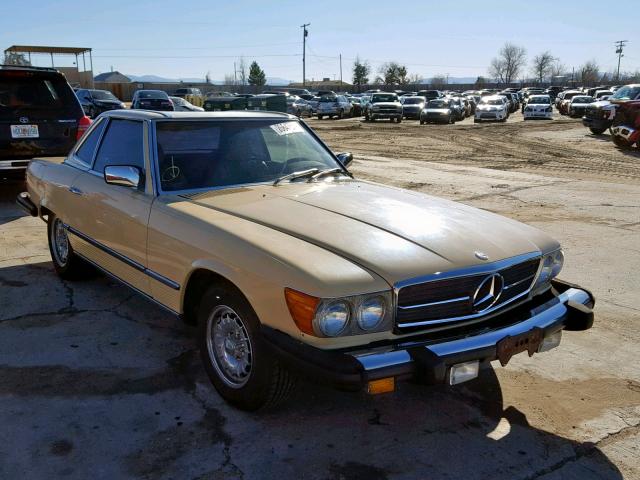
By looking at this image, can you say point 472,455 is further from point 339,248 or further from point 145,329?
point 145,329

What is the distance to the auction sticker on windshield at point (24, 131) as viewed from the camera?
8.38 meters

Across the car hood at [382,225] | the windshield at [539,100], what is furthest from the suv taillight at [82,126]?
the windshield at [539,100]

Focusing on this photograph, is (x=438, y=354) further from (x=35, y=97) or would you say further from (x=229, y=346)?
(x=35, y=97)

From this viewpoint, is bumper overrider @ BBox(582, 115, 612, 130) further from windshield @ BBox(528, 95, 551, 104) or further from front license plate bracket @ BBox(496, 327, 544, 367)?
front license plate bracket @ BBox(496, 327, 544, 367)

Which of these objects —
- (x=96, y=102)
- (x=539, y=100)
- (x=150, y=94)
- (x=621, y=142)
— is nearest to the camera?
(x=621, y=142)

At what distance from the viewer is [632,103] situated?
675 inches

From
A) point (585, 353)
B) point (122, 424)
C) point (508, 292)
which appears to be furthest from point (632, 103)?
point (122, 424)

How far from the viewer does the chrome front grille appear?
9.27 feet

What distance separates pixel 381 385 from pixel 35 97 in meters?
7.94

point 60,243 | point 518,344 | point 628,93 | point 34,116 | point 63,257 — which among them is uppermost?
point 628,93

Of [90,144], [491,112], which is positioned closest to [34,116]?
[90,144]

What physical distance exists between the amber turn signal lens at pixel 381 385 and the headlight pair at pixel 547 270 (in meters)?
1.25

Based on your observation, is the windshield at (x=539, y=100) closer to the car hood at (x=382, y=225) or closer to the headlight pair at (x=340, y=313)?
the car hood at (x=382, y=225)

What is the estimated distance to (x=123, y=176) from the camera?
3906mm
